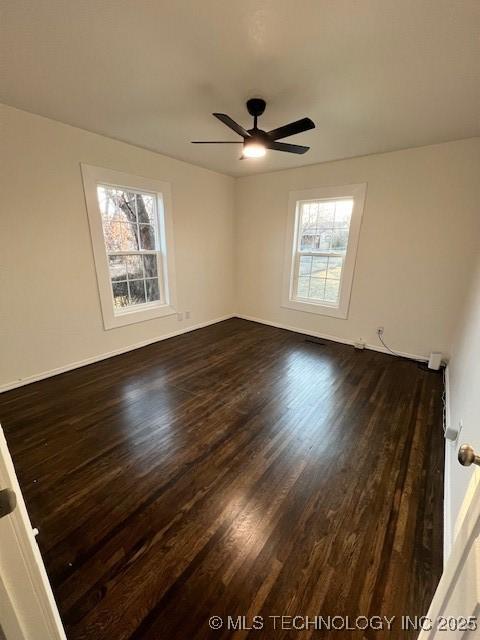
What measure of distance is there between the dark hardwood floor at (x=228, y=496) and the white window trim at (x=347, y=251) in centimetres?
135

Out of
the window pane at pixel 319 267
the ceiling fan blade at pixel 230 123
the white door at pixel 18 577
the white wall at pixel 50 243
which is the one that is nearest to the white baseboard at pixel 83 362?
the white wall at pixel 50 243

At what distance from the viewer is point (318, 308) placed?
4.12 meters

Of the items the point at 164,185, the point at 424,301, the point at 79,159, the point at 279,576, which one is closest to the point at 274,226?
the point at 164,185

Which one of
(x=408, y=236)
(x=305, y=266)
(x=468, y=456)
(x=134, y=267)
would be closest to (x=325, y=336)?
(x=305, y=266)

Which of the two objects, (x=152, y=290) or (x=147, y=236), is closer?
(x=147, y=236)

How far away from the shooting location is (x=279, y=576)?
121cm

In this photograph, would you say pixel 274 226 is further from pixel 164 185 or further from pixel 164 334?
pixel 164 334

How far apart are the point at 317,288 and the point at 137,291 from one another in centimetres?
270

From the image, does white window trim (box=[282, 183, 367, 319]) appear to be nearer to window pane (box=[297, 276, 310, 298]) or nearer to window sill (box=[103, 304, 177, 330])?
window pane (box=[297, 276, 310, 298])

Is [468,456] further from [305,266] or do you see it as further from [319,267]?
[305,266]

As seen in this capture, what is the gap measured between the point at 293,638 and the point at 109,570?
0.84 m

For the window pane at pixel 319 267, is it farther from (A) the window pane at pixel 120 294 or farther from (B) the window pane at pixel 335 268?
(A) the window pane at pixel 120 294

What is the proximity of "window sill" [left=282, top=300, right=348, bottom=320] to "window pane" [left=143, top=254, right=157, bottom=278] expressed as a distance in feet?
7.06

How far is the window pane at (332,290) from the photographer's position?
3.95m
